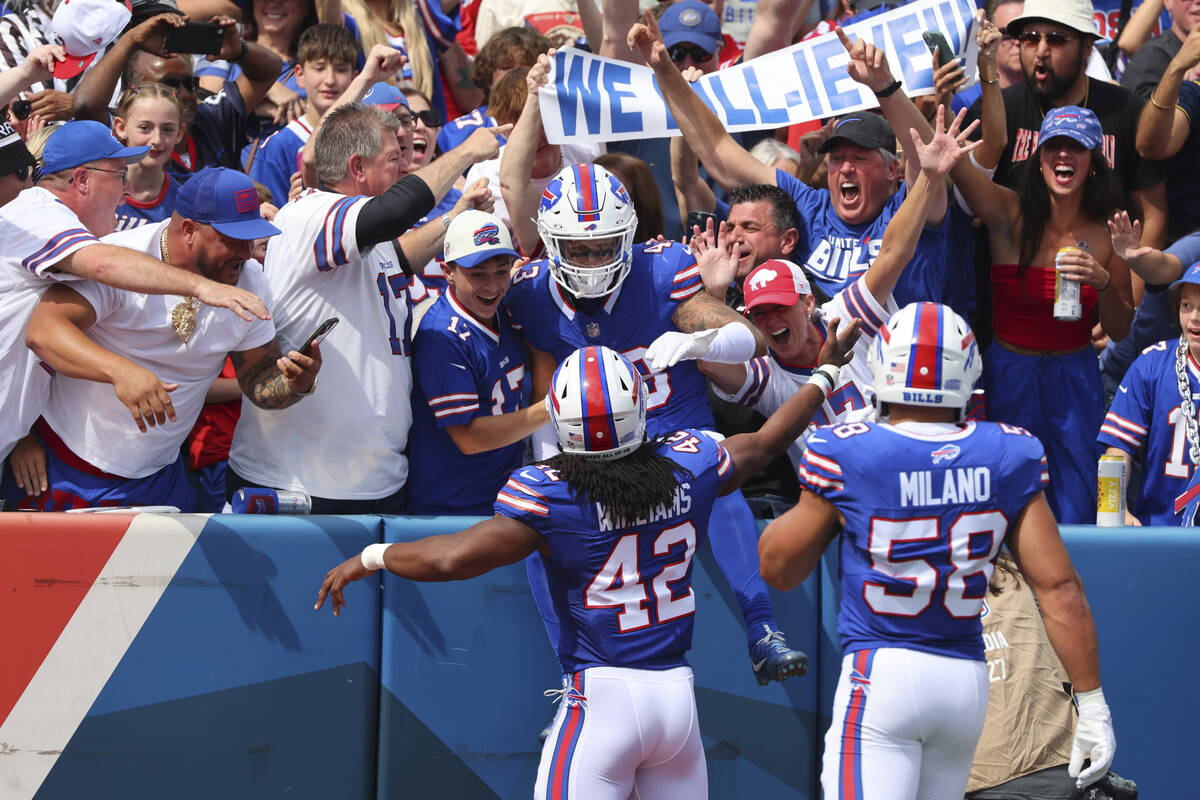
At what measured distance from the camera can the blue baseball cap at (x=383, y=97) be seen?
23.9ft

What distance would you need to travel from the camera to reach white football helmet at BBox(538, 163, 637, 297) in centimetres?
575

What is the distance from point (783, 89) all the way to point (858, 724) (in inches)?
168

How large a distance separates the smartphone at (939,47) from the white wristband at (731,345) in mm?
2323

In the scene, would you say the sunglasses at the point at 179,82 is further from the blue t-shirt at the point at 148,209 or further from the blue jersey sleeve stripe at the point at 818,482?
the blue jersey sleeve stripe at the point at 818,482

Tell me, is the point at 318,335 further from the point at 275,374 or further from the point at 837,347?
the point at 837,347

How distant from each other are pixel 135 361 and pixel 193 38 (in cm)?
270

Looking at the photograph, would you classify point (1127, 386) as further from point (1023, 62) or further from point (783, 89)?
point (783, 89)

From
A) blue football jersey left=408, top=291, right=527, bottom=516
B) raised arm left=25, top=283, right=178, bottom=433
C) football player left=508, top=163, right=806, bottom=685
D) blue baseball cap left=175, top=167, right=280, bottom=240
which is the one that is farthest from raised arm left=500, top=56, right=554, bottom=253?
raised arm left=25, top=283, right=178, bottom=433

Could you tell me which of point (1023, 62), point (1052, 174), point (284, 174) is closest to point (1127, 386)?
point (1052, 174)

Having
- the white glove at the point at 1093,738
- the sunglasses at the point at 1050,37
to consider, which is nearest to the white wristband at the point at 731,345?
the white glove at the point at 1093,738

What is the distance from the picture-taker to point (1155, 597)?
5711 mm

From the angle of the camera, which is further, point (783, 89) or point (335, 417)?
point (783, 89)

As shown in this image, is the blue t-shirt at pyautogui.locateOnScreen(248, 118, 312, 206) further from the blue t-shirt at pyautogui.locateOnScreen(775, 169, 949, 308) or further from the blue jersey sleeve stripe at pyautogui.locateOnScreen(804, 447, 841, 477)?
the blue jersey sleeve stripe at pyautogui.locateOnScreen(804, 447, 841, 477)

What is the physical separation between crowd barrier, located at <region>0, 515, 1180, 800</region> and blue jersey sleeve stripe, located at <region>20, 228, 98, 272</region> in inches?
39.2
